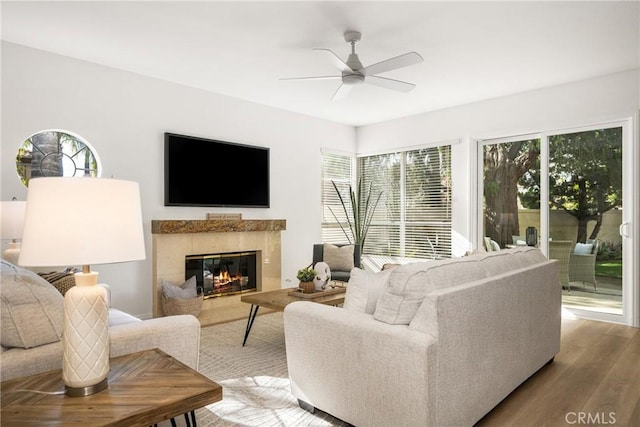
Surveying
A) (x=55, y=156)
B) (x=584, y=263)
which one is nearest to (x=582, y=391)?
(x=584, y=263)

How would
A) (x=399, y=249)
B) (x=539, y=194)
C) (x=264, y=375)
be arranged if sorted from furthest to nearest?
1. (x=399, y=249)
2. (x=539, y=194)
3. (x=264, y=375)

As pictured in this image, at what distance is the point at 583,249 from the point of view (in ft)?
15.3

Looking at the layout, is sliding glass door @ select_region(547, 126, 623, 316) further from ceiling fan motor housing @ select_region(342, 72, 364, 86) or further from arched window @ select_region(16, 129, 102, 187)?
arched window @ select_region(16, 129, 102, 187)

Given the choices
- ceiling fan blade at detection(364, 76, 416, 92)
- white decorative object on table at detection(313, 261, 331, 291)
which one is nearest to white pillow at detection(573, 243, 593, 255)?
ceiling fan blade at detection(364, 76, 416, 92)

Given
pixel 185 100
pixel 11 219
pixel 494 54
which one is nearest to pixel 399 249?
pixel 494 54

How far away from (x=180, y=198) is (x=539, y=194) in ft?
14.1

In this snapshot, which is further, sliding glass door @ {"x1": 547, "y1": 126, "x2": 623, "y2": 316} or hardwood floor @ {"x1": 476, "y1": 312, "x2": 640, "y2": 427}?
sliding glass door @ {"x1": 547, "y1": 126, "x2": 623, "y2": 316}

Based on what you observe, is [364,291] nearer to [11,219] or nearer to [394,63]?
[394,63]

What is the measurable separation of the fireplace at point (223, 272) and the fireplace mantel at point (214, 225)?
0.36 metres

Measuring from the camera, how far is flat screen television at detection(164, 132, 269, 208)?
462 centimetres

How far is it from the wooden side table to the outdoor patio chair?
4649 mm

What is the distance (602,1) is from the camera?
2.89m

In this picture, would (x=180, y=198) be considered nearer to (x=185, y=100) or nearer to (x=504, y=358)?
(x=185, y=100)

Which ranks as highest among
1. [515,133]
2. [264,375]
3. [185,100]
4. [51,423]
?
[185,100]
